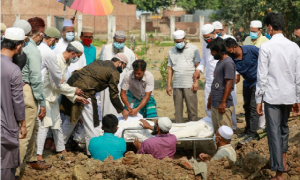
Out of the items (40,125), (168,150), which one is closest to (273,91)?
(168,150)

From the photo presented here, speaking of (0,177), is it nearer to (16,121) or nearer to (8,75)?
(16,121)

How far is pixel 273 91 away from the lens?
5.55 meters

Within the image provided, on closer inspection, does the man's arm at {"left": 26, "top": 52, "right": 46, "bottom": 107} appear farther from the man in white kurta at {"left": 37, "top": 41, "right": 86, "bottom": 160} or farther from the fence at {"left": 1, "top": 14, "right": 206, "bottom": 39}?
the fence at {"left": 1, "top": 14, "right": 206, "bottom": 39}

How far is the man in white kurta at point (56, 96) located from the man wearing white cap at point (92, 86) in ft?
0.59

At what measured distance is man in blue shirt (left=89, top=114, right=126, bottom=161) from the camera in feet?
21.4

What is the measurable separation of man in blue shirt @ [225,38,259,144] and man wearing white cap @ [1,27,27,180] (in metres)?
3.55

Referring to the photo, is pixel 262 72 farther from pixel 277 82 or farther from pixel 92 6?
pixel 92 6

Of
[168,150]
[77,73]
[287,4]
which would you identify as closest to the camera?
[168,150]

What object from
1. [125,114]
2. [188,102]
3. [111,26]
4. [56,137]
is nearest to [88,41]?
[125,114]

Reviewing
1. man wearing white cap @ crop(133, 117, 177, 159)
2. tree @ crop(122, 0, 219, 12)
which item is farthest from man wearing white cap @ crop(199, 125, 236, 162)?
tree @ crop(122, 0, 219, 12)

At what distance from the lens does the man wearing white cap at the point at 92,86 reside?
736 cm

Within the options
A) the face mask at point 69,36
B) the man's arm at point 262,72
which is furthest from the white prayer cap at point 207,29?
the man's arm at point 262,72

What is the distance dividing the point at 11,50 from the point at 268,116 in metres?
2.97

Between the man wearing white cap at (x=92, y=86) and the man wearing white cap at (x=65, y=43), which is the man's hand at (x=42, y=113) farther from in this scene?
the man wearing white cap at (x=65, y=43)
